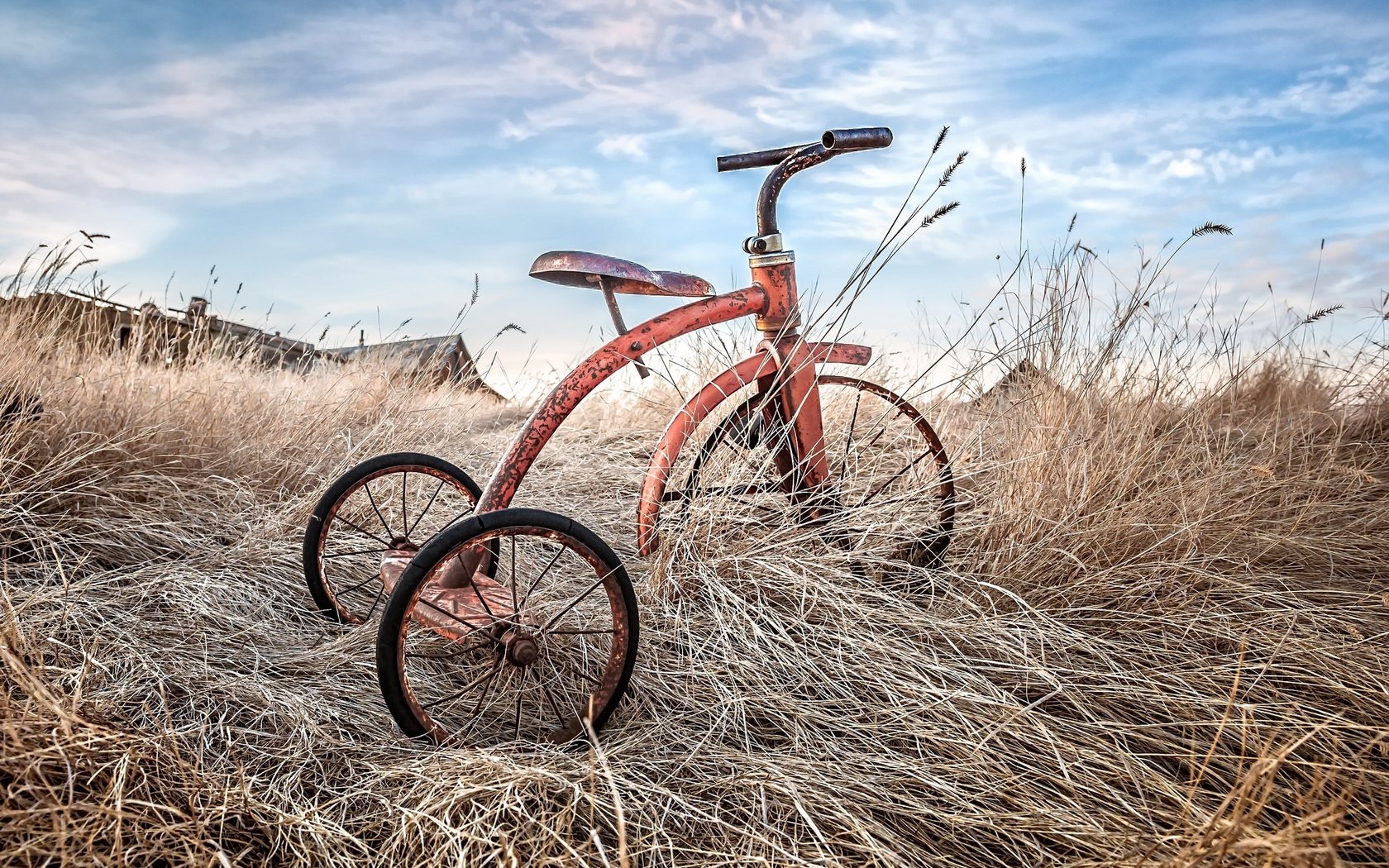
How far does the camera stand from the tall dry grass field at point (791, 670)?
5.47 feet

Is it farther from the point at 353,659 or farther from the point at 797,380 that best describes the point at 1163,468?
the point at 353,659

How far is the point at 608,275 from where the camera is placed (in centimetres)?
240

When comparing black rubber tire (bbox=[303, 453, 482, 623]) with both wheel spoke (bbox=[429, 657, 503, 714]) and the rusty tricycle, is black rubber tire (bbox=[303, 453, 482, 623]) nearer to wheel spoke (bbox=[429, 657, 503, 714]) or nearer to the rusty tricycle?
the rusty tricycle

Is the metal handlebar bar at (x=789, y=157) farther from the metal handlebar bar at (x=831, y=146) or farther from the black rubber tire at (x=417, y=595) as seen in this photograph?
the black rubber tire at (x=417, y=595)

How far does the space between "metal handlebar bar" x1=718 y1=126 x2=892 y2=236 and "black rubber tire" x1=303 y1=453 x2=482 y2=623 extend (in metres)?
1.32

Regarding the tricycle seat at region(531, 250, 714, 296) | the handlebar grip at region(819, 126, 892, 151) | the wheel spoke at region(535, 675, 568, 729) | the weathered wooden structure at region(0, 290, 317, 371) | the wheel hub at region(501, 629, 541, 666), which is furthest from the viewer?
the weathered wooden structure at region(0, 290, 317, 371)

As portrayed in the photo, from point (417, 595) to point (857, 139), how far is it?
6.21 feet

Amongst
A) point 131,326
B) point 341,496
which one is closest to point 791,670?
point 341,496

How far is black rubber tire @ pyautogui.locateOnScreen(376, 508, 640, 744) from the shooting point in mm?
1855

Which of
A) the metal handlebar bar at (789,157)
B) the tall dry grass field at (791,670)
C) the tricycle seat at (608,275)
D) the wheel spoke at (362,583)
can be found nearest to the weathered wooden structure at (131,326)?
the tall dry grass field at (791,670)

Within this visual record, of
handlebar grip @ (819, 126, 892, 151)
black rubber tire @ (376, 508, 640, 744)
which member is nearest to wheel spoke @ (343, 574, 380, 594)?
black rubber tire @ (376, 508, 640, 744)

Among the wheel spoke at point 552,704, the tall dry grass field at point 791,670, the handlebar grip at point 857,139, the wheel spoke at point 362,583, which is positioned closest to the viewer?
the tall dry grass field at point 791,670

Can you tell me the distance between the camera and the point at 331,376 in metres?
6.03

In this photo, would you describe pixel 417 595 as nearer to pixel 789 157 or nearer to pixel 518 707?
pixel 518 707
